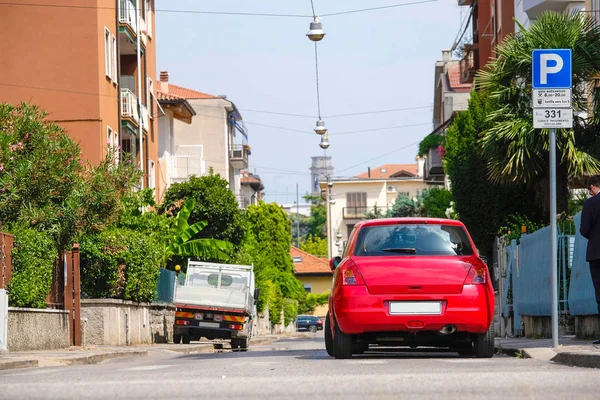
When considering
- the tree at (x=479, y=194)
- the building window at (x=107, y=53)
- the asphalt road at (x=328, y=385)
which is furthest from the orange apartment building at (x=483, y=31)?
the asphalt road at (x=328, y=385)

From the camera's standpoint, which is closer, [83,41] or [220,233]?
[83,41]

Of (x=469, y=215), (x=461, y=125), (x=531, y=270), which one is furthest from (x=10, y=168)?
(x=461, y=125)

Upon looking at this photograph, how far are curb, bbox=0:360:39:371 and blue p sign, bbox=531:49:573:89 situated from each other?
7.20 metres

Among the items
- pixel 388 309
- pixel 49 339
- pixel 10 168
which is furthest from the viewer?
pixel 10 168

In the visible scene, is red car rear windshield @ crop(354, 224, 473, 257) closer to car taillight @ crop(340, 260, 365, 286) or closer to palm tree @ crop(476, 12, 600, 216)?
car taillight @ crop(340, 260, 365, 286)

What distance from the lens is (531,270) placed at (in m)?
23.2

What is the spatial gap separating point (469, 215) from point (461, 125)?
5.70 metres

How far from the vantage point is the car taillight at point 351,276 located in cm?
1345

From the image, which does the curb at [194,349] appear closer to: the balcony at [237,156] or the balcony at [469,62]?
the balcony at [469,62]

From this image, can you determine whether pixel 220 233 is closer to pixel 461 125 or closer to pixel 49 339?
pixel 461 125

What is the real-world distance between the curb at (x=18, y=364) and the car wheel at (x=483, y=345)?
18.7 feet

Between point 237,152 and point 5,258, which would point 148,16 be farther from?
point 237,152

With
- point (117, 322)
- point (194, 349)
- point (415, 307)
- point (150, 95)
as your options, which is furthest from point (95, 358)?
point (150, 95)

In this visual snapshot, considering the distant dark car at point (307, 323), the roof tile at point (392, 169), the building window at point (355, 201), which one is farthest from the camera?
the roof tile at point (392, 169)
